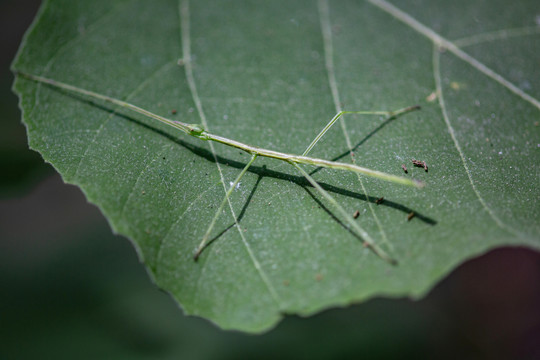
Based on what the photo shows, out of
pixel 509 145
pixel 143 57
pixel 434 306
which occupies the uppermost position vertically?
pixel 143 57

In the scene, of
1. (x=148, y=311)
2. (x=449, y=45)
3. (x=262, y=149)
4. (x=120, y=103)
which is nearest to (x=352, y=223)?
(x=262, y=149)

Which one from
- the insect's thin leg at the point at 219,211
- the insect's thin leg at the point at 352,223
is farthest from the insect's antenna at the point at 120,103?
the insect's thin leg at the point at 352,223

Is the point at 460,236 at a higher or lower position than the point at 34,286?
higher

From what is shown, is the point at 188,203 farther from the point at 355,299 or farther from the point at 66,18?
the point at 66,18

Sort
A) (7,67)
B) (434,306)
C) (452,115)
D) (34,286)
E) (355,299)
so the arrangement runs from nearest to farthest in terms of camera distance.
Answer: (355,299)
(452,115)
(34,286)
(7,67)
(434,306)

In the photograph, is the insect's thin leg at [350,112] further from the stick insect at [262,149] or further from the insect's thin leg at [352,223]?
the insect's thin leg at [352,223]

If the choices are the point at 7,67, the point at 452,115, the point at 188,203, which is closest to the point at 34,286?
the point at 188,203

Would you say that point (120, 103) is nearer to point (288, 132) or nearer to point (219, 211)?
point (219, 211)

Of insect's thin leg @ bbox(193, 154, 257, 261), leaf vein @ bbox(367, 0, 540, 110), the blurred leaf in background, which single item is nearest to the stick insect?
insect's thin leg @ bbox(193, 154, 257, 261)
